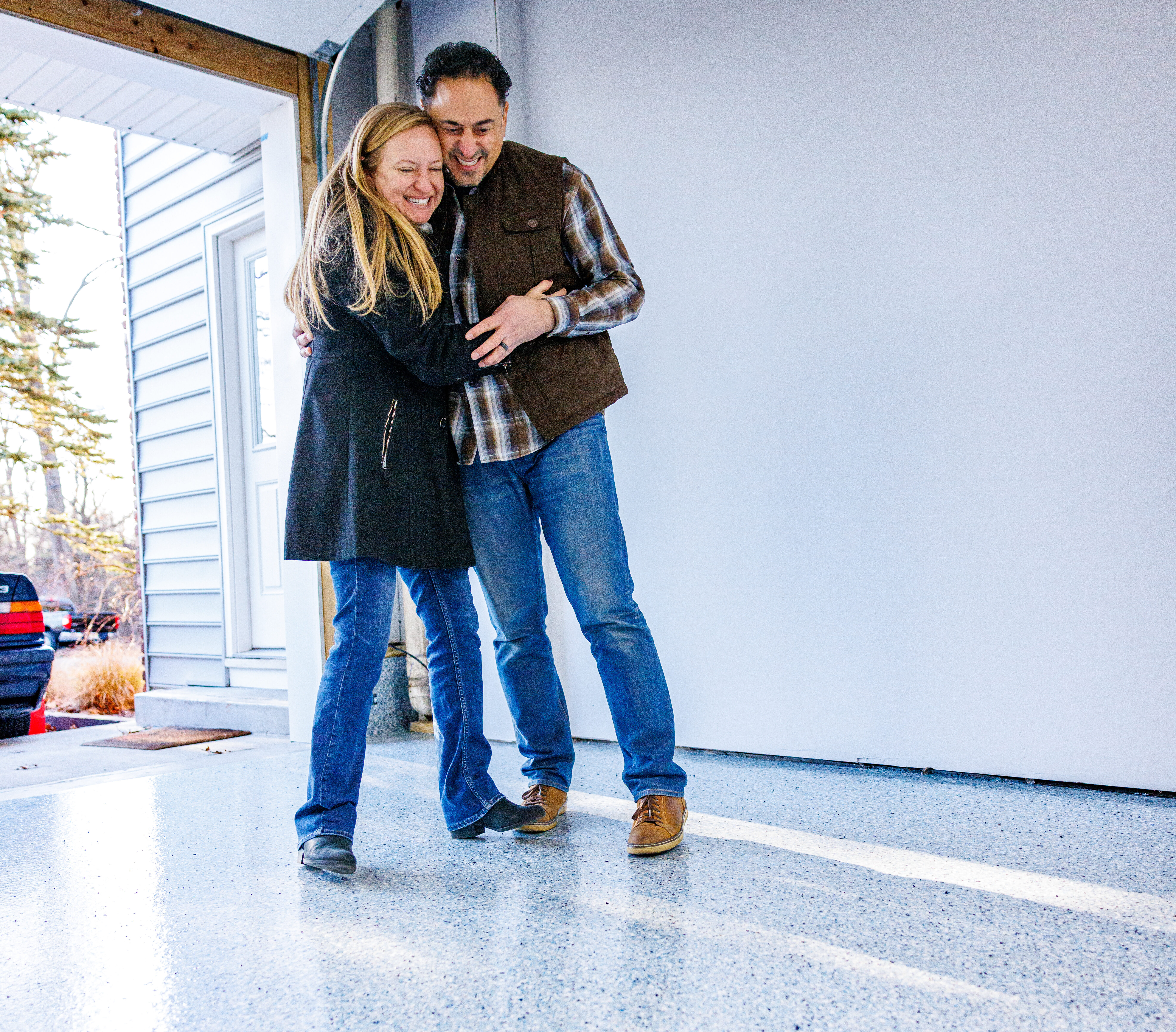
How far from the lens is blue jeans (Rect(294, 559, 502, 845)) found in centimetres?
165

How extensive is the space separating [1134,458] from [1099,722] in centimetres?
54

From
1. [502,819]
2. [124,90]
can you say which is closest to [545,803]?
[502,819]

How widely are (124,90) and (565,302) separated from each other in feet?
9.17

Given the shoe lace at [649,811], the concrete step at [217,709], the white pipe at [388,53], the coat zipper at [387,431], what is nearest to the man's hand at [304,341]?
the coat zipper at [387,431]

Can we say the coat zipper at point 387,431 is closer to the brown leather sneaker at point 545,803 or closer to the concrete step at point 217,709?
the brown leather sneaker at point 545,803

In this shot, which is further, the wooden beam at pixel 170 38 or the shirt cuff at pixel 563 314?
the wooden beam at pixel 170 38

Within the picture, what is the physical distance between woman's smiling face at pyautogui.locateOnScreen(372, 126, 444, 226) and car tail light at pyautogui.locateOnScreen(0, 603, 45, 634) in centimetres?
365

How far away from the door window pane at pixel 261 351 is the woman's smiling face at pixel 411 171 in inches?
104

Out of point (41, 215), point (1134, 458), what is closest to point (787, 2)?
point (1134, 458)

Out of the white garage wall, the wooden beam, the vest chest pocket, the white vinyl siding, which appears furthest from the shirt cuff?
the white vinyl siding

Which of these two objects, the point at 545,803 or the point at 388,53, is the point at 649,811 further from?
the point at 388,53

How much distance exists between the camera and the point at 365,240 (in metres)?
1.58

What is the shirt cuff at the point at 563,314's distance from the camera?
1.66 metres

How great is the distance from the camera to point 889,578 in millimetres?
2150
